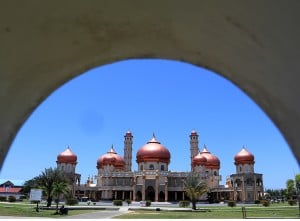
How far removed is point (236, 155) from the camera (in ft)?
209

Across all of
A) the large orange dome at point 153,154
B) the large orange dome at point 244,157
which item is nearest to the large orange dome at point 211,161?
the large orange dome at point 244,157

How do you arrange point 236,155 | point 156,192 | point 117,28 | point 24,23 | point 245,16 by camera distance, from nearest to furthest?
point 245,16, point 24,23, point 117,28, point 156,192, point 236,155

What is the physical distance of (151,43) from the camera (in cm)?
Result: 289

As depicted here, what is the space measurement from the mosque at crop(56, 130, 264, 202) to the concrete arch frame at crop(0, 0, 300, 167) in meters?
51.4

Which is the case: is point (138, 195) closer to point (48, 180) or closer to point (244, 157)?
point (48, 180)

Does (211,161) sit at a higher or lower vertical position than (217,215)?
higher

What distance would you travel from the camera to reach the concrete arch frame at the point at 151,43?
2395 mm

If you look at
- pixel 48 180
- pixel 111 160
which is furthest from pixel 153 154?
pixel 48 180

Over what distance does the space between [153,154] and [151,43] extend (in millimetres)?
54161

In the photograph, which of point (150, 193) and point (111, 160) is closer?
point (150, 193)

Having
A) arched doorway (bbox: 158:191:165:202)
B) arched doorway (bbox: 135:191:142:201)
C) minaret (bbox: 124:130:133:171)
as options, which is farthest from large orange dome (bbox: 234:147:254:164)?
minaret (bbox: 124:130:133:171)

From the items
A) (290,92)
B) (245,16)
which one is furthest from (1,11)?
(290,92)

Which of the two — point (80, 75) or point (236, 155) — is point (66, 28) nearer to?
point (80, 75)

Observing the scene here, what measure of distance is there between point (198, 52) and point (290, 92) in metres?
0.79
